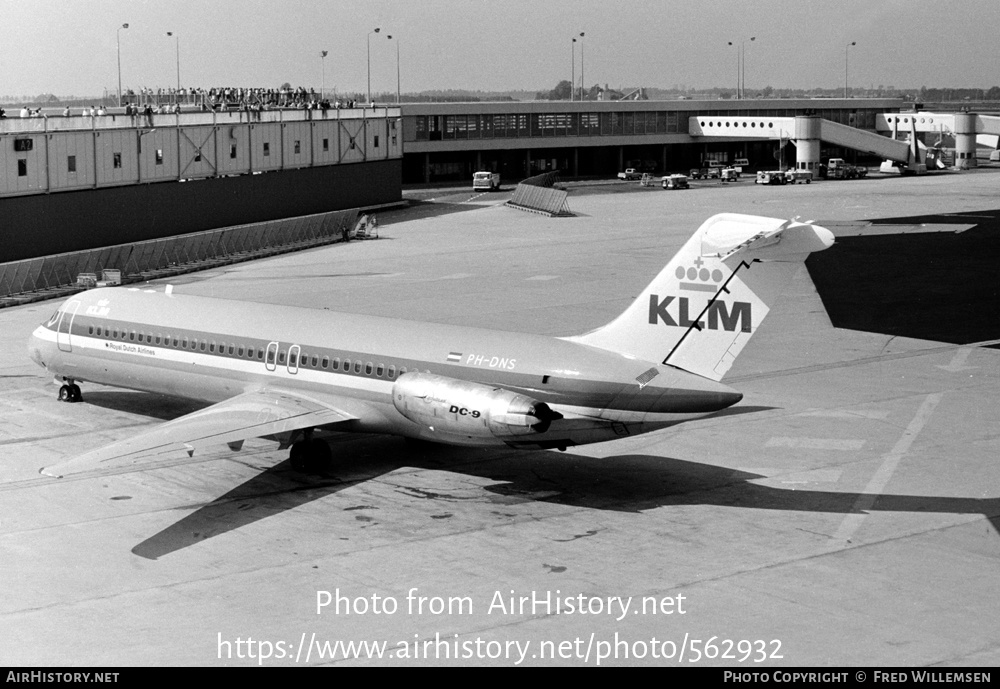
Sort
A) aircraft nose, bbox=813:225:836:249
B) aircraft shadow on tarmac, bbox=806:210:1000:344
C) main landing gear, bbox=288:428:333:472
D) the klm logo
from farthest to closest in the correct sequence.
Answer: aircraft shadow on tarmac, bbox=806:210:1000:344 → main landing gear, bbox=288:428:333:472 → the klm logo → aircraft nose, bbox=813:225:836:249

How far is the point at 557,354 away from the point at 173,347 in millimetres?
11256

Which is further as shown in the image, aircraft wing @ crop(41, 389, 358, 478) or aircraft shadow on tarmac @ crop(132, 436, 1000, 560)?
aircraft shadow on tarmac @ crop(132, 436, 1000, 560)

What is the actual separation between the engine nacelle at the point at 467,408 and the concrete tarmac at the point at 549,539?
5.75ft

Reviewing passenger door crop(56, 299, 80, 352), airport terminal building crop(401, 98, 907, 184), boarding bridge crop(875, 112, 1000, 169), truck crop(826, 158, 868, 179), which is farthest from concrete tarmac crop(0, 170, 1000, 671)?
boarding bridge crop(875, 112, 1000, 169)

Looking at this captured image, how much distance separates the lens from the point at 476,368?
2720cm

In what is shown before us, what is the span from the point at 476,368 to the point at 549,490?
10.2ft

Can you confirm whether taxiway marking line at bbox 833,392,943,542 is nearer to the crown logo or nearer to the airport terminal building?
the crown logo

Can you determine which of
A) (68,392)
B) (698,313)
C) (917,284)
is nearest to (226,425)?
(698,313)

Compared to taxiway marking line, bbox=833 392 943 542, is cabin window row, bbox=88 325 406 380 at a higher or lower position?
higher

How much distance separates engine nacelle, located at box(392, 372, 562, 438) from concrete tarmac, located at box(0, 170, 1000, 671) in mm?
1753

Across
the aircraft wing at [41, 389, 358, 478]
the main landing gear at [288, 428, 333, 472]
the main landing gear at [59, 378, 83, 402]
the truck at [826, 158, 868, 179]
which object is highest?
the truck at [826, 158, 868, 179]

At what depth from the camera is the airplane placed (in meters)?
24.8

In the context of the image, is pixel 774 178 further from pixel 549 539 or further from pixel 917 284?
pixel 549 539
